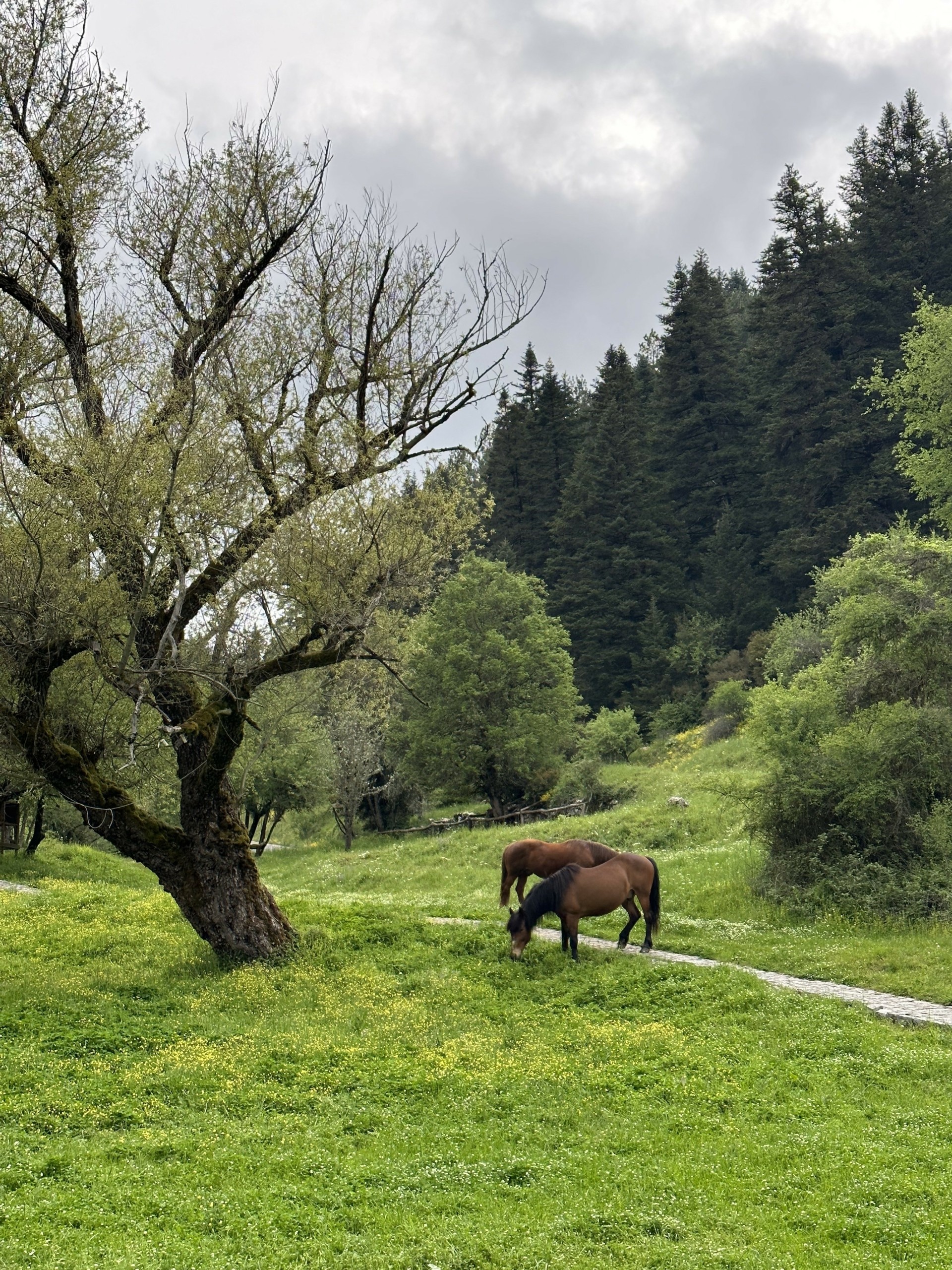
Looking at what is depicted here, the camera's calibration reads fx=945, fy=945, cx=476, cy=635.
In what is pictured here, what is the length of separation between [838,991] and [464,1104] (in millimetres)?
6386

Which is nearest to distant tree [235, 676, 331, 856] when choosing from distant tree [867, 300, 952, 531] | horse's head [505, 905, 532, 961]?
horse's head [505, 905, 532, 961]

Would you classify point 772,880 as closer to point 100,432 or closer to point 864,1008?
point 864,1008

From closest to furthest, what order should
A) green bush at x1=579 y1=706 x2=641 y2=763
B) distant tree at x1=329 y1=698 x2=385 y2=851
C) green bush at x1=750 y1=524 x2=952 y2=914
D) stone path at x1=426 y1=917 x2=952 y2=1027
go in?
stone path at x1=426 y1=917 x2=952 y2=1027, green bush at x1=750 y1=524 x2=952 y2=914, distant tree at x1=329 y1=698 x2=385 y2=851, green bush at x1=579 y1=706 x2=641 y2=763

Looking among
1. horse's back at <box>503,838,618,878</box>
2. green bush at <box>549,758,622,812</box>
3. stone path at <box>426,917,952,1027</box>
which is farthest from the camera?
green bush at <box>549,758,622,812</box>

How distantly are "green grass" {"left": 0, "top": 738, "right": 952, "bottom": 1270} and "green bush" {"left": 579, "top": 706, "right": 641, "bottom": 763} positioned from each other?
2888cm

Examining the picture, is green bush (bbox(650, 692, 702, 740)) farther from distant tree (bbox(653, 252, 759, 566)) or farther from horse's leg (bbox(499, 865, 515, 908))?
horse's leg (bbox(499, 865, 515, 908))

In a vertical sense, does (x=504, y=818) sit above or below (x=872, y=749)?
below

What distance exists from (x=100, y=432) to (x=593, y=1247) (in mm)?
11879

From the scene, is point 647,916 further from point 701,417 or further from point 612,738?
point 701,417

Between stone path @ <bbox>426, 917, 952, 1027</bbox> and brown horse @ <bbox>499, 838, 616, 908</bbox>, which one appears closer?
stone path @ <bbox>426, 917, 952, 1027</bbox>

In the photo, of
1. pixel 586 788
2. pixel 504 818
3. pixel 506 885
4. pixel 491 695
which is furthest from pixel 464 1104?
pixel 491 695

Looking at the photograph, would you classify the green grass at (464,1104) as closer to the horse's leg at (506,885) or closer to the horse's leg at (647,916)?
the horse's leg at (647,916)

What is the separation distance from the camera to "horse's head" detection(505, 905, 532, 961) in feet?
50.1

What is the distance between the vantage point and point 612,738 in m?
47.8
